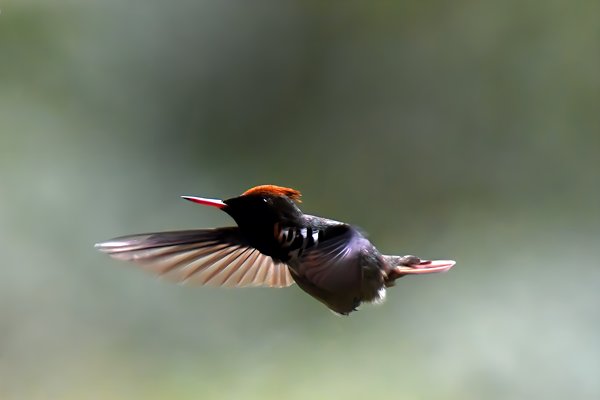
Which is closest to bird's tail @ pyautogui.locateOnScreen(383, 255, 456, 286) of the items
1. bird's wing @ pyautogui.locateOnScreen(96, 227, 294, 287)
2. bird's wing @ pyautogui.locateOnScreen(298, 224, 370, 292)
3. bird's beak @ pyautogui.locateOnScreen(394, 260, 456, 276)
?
bird's beak @ pyautogui.locateOnScreen(394, 260, 456, 276)

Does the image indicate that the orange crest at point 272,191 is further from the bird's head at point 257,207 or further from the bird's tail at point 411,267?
the bird's tail at point 411,267

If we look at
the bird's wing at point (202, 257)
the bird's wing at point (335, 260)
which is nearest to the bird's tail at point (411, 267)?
the bird's wing at point (202, 257)

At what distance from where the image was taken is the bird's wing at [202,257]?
97 cm

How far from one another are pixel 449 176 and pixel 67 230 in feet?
4.09

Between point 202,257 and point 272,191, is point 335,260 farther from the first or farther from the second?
point 202,257

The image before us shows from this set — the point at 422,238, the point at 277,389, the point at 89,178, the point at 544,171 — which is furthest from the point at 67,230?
the point at 544,171

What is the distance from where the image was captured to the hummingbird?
839mm

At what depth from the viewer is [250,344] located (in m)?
2.21

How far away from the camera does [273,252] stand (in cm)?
96

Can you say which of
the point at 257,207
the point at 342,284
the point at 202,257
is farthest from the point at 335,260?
the point at 202,257

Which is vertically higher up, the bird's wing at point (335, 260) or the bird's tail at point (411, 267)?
the bird's wing at point (335, 260)

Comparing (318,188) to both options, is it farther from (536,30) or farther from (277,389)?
(536,30)

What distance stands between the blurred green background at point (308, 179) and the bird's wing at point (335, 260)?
49.6 inches

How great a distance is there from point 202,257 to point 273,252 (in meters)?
0.17
